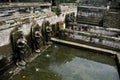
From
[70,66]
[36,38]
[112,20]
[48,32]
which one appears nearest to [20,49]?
[36,38]

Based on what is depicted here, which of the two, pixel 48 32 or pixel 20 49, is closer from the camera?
pixel 20 49

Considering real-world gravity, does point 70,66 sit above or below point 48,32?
below

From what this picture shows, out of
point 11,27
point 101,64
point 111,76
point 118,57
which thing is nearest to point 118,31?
point 118,57

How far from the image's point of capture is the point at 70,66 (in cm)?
602

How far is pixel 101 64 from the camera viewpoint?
636 centimetres

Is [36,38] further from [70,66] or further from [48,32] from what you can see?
[70,66]

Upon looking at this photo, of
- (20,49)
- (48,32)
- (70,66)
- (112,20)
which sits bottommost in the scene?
(70,66)

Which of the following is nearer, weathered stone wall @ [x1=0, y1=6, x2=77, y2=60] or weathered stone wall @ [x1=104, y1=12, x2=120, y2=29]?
weathered stone wall @ [x1=0, y1=6, x2=77, y2=60]

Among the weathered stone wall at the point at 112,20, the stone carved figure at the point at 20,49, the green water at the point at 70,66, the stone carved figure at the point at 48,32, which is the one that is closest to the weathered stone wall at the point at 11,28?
the stone carved figure at the point at 20,49

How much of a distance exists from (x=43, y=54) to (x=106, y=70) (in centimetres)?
309

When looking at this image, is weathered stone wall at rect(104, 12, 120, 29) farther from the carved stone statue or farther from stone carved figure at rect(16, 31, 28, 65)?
stone carved figure at rect(16, 31, 28, 65)

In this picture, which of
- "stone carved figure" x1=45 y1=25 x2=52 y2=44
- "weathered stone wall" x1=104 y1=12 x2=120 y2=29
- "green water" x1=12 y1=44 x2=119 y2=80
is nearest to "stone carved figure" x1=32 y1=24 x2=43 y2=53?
"green water" x1=12 y1=44 x2=119 y2=80

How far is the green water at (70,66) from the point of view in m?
5.26

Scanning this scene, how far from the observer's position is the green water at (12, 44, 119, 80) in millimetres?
5262
